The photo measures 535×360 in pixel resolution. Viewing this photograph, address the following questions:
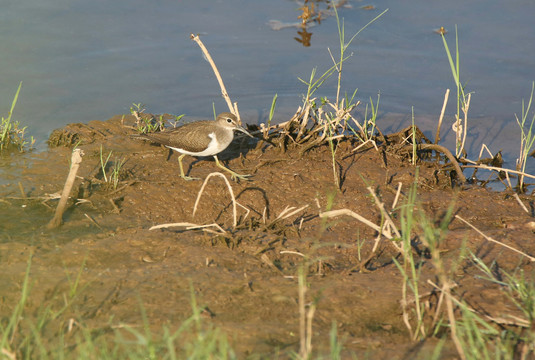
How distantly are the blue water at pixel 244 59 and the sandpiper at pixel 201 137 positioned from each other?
4.98 feet

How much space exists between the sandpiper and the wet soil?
24cm

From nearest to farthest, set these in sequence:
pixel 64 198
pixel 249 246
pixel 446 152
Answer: pixel 249 246 < pixel 64 198 < pixel 446 152

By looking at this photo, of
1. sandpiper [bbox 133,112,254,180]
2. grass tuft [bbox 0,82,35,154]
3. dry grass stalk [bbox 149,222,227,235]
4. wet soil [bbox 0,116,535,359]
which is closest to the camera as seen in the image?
wet soil [bbox 0,116,535,359]

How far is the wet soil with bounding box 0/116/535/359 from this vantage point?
4.01m

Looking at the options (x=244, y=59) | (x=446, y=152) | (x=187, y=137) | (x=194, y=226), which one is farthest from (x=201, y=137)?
(x=244, y=59)

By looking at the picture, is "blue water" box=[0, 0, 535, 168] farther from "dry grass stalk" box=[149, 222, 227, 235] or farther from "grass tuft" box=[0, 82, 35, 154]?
"dry grass stalk" box=[149, 222, 227, 235]

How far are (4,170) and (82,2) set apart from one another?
579 cm

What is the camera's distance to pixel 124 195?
5797 millimetres

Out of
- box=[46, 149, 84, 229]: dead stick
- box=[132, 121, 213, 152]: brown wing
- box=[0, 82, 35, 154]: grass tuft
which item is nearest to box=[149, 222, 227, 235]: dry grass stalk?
box=[46, 149, 84, 229]: dead stick

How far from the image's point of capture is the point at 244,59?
9594mm

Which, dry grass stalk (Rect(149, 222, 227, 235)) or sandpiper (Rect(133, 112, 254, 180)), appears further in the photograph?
sandpiper (Rect(133, 112, 254, 180))

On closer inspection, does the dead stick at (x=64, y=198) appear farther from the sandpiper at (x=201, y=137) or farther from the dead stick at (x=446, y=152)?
the dead stick at (x=446, y=152)

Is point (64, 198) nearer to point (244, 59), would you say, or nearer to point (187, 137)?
point (187, 137)

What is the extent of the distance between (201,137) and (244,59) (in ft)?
11.7
